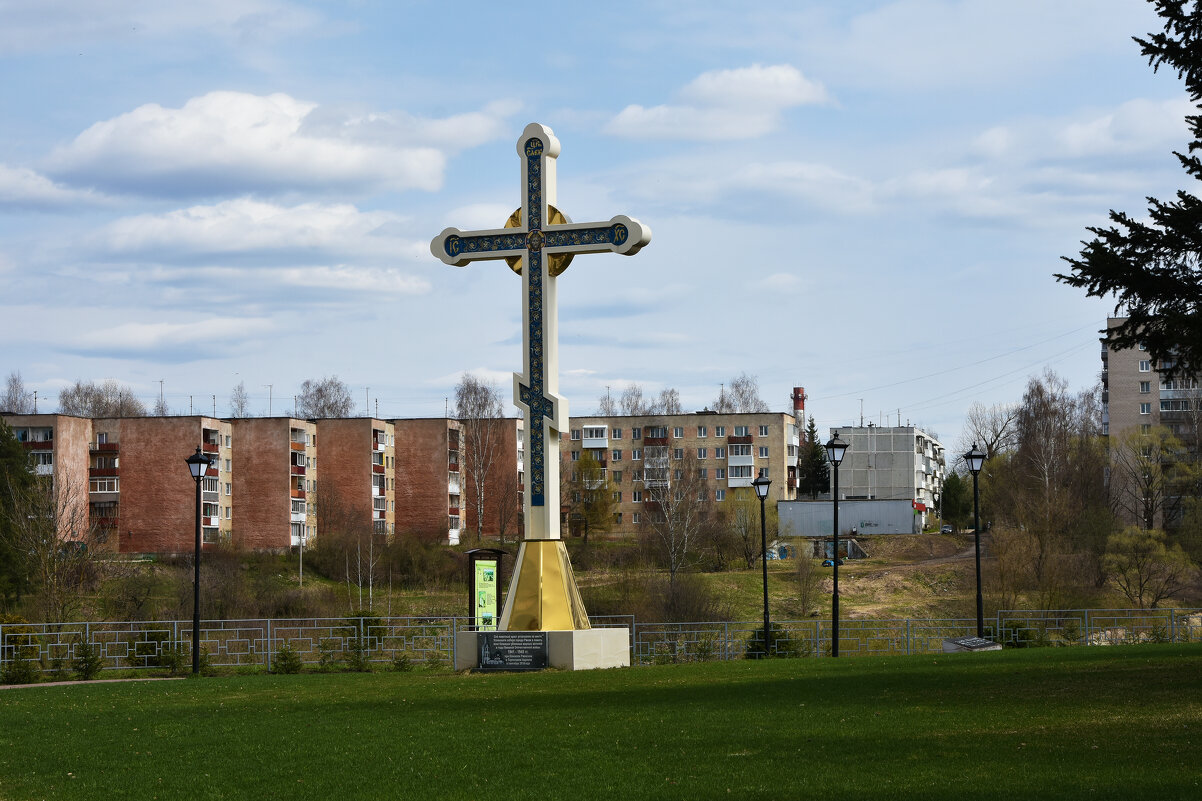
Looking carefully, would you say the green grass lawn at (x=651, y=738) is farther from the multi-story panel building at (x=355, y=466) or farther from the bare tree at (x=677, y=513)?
the multi-story panel building at (x=355, y=466)

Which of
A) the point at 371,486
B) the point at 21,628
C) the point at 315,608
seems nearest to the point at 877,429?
the point at 371,486

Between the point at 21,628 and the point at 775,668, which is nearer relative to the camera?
the point at 775,668

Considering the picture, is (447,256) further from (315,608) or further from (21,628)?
(315,608)

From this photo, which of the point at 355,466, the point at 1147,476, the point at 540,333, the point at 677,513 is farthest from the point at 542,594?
the point at 355,466

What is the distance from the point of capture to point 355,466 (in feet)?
274

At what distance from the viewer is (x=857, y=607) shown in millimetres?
61469

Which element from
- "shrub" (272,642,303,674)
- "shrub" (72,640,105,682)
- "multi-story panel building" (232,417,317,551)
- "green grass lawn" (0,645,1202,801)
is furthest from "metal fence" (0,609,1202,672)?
"multi-story panel building" (232,417,317,551)

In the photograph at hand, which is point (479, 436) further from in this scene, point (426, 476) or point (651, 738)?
point (651, 738)

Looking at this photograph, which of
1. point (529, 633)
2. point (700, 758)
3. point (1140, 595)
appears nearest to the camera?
point (700, 758)

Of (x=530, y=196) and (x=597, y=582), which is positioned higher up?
(x=530, y=196)

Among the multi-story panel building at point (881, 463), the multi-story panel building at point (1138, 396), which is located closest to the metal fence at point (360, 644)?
the multi-story panel building at point (1138, 396)

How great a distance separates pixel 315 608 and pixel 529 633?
3135cm

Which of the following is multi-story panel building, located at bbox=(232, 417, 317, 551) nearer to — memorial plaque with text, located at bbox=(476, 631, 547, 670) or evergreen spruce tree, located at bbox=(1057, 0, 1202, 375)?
memorial plaque with text, located at bbox=(476, 631, 547, 670)

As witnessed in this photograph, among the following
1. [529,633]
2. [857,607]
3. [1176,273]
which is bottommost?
[857,607]
